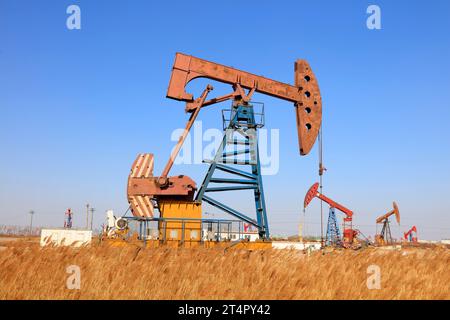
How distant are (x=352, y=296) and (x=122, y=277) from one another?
107 inches

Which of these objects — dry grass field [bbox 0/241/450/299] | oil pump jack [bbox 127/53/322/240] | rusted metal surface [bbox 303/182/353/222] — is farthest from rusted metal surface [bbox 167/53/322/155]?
rusted metal surface [bbox 303/182/353/222]

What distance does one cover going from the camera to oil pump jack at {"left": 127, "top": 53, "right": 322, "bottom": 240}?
13.5 metres

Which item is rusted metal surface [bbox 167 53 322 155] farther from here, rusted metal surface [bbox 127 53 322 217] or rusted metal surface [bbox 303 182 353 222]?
rusted metal surface [bbox 303 182 353 222]

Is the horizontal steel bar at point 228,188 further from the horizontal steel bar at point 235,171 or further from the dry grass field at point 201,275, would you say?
the dry grass field at point 201,275

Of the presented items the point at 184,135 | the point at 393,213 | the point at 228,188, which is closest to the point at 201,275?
the point at 184,135

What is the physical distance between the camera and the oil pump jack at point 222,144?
13.5m

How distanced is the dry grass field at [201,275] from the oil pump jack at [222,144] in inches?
274

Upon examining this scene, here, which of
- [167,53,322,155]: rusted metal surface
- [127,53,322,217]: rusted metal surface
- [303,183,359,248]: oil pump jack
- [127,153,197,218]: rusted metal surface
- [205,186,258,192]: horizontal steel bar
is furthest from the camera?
[303,183,359,248]: oil pump jack

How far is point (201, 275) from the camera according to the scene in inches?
194

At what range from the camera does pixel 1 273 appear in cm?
454
